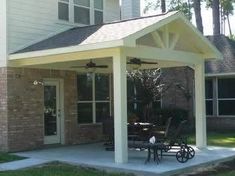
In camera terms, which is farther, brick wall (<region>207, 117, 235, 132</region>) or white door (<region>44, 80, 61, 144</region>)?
brick wall (<region>207, 117, 235, 132</region>)

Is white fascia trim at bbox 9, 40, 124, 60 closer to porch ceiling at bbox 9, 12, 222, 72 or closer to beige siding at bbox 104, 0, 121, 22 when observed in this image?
porch ceiling at bbox 9, 12, 222, 72

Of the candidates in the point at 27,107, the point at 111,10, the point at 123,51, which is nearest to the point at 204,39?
the point at 123,51

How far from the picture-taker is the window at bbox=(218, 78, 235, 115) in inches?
1024

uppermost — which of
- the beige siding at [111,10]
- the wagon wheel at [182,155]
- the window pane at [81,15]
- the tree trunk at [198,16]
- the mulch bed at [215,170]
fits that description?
the tree trunk at [198,16]

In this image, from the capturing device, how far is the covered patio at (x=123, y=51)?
42.1ft

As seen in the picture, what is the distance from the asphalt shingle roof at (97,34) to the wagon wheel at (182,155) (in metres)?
3.54

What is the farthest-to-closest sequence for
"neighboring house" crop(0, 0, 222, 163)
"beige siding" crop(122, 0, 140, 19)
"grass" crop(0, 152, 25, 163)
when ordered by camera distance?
1. "beige siding" crop(122, 0, 140, 19)
2. "grass" crop(0, 152, 25, 163)
3. "neighboring house" crop(0, 0, 222, 163)

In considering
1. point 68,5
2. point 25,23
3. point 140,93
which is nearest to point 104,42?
point 25,23

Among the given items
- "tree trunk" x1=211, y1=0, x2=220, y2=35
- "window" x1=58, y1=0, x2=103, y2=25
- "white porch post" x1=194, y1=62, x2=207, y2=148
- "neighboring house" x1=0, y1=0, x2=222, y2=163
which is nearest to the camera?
"neighboring house" x1=0, y1=0, x2=222, y2=163

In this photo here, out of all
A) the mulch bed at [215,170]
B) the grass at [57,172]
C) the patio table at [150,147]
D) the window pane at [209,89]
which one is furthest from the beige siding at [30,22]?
the window pane at [209,89]

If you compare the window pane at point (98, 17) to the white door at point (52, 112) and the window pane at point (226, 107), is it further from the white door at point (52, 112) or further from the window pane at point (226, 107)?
the window pane at point (226, 107)

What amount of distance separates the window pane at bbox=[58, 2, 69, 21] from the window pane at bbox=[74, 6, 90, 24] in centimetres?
43

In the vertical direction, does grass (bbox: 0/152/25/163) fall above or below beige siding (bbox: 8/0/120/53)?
below

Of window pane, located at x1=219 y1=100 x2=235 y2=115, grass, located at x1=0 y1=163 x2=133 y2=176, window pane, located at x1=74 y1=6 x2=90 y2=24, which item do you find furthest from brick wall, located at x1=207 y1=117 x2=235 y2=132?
grass, located at x1=0 y1=163 x2=133 y2=176
